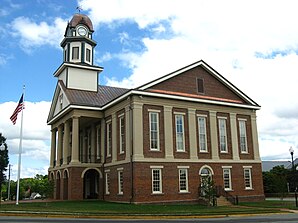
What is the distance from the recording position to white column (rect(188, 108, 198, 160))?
34281 mm

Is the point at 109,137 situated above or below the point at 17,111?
below

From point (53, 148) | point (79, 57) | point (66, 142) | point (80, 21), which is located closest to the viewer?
point (66, 142)

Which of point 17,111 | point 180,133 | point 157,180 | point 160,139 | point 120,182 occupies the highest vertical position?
point 17,111

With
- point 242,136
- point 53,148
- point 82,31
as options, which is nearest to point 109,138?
point 53,148

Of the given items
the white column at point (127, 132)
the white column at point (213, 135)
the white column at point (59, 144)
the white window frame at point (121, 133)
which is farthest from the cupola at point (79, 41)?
the white column at point (213, 135)

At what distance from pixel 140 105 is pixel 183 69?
620 centimetres

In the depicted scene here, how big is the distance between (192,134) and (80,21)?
21280mm

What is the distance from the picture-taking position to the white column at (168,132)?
32.9 metres

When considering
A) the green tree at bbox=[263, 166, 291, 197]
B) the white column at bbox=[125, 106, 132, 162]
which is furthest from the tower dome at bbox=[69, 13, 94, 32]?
the green tree at bbox=[263, 166, 291, 197]

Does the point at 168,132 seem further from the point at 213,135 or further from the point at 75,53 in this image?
the point at 75,53

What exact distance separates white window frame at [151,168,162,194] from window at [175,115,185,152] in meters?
3.03

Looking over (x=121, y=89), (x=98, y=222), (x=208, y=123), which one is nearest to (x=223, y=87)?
(x=208, y=123)

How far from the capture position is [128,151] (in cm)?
3206

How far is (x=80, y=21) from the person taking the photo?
45688mm
